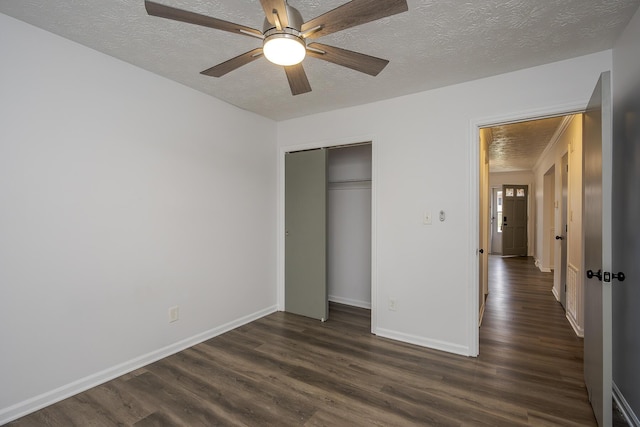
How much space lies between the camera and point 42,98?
2047mm

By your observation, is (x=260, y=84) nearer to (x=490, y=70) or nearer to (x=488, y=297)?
(x=490, y=70)

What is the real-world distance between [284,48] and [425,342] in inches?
110

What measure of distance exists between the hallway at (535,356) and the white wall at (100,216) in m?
2.67

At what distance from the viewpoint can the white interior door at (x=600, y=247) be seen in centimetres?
167

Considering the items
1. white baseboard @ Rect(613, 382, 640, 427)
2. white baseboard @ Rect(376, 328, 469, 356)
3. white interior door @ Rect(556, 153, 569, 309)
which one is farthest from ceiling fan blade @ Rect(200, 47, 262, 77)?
white interior door @ Rect(556, 153, 569, 309)

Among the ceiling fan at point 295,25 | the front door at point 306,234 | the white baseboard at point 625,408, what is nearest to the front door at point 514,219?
the front door at point 306,234

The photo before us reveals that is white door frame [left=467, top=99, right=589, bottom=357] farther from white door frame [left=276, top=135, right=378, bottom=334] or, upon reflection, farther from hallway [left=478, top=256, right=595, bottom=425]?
white door frame [left=276, top=135, right=378, bottom=334]

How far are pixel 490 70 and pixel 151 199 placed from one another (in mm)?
3093

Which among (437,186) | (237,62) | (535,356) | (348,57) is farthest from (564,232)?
(237,62)

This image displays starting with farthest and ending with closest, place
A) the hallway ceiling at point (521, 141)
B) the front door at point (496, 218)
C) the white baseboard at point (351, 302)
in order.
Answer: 1. the front door at point (496, 218)
2. the hallway ceiling at point (521, 141)
3. the white baseboard at point (351, 302)

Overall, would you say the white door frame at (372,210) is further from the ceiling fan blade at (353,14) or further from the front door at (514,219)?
the front door at (514,219)

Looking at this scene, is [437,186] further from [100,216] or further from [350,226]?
[100,216]

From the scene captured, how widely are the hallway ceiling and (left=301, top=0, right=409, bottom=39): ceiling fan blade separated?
8.38 feet

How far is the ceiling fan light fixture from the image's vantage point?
1.46 metres
